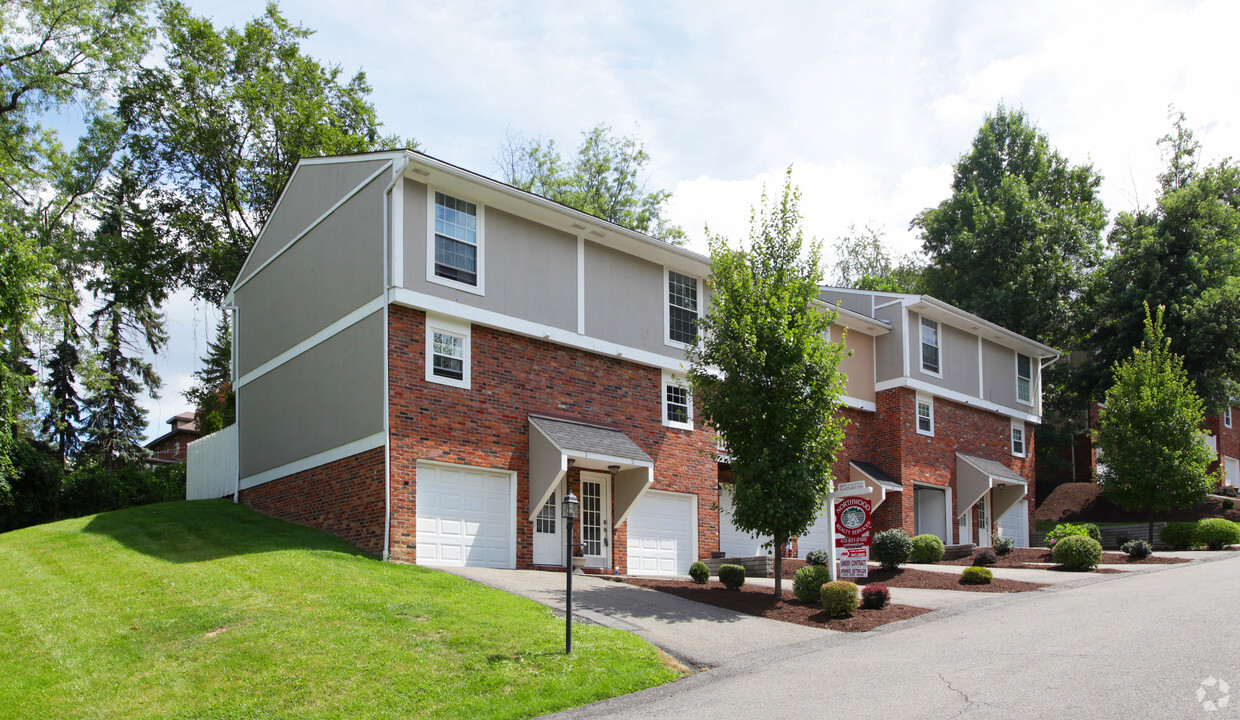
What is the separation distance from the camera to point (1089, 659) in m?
11.1

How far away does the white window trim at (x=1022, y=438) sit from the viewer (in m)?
33.5

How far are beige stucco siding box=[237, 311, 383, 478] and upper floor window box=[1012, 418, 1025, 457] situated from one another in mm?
24070

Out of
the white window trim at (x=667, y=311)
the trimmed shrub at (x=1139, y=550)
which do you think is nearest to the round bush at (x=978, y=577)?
the trimmed shrub at (x=1139, y=550)

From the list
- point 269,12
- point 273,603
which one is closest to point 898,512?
point 273,603

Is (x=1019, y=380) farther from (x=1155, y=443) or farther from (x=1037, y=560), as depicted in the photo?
(x=1037, y=560)

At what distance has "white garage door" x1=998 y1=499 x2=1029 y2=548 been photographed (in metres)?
32.9

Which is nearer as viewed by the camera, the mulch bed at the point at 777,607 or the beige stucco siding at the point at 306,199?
the mulch bed at the point at 777,607

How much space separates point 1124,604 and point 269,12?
29.6 metres

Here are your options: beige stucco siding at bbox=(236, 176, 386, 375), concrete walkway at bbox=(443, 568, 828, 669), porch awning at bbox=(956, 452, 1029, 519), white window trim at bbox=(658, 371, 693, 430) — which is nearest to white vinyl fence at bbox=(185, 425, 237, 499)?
beige stucco siding at bbox=(236, 176, 386, 375)

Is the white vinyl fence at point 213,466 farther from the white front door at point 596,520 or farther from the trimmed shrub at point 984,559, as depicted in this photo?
the trimmed shrub at point 984,559

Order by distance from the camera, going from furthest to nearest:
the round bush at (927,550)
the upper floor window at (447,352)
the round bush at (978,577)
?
the round bush at (927,550), the round bush at (978,577), the upper floor window at (447,352)

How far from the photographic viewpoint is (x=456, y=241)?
18.8 metres

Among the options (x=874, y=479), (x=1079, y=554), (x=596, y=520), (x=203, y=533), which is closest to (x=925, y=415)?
(x=874, y=479)

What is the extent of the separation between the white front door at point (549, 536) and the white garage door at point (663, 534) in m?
1.86
